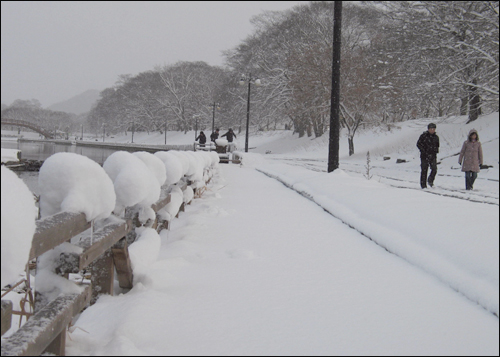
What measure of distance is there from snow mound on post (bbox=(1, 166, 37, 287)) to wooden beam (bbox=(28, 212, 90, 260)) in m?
0.21

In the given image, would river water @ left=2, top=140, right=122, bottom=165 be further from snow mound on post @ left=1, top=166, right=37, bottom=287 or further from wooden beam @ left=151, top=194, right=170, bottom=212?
snow mound on post @ left=1, top=166, right=37, bottom=287

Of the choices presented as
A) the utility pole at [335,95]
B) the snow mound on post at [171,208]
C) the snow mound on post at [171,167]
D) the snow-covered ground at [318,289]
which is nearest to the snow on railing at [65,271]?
the snow-covered ground at [318,289]

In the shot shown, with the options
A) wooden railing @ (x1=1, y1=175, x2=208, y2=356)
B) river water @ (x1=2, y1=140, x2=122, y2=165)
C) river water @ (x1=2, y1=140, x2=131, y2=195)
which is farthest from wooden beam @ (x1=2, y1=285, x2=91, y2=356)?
river water @ (x1=2, y1=140, x2=122, y2=165)

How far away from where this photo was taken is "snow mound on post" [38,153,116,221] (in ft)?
6.10

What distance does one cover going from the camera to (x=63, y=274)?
1868 millimetres

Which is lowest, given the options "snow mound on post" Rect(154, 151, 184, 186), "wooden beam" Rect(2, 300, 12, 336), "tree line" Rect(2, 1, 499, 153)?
"wooden beam" Rect(2, 300, 12, 336)

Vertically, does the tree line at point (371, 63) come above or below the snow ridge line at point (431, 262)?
above

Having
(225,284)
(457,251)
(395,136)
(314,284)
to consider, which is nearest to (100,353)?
(225,284)

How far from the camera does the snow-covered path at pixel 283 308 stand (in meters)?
1.93

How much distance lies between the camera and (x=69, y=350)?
1.83 metres

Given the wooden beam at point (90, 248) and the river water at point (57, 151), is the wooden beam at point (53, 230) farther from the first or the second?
the river water at point (57, 151)

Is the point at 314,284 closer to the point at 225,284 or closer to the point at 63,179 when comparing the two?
the point at 225,284

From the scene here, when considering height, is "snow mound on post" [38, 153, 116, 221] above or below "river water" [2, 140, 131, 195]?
below

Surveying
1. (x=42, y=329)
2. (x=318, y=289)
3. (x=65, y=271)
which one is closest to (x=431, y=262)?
(x=318, y=289)
